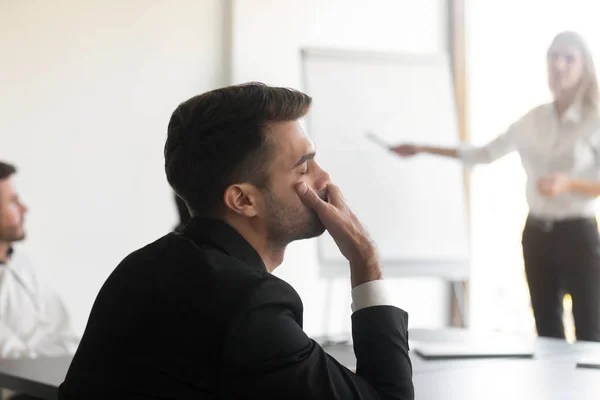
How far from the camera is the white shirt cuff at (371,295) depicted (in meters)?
1.27

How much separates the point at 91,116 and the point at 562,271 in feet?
7.71

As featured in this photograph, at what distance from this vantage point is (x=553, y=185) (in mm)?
2906

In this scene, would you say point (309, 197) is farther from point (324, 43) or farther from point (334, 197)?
point (324, 43)

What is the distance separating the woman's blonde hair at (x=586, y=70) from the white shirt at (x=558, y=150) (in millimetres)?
58

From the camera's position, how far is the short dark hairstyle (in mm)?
1287

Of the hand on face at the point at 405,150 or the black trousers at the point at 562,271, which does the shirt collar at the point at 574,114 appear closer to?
the black trousers at the point at 562,271

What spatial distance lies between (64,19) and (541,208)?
2.43 metres

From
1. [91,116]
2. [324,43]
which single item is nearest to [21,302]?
[91,116]

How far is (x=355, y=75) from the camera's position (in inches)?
150

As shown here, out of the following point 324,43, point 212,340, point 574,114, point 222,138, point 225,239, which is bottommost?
point 212,340

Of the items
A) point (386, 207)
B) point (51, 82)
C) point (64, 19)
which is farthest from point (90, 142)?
point (386, 207)

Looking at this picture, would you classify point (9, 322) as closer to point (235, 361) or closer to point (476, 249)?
point (235, 361)

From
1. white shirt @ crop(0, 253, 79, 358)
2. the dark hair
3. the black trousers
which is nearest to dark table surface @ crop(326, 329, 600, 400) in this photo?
the black trousers

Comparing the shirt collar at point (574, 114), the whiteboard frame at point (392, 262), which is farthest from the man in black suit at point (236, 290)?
the whiteboard frame at point (392, 262)
